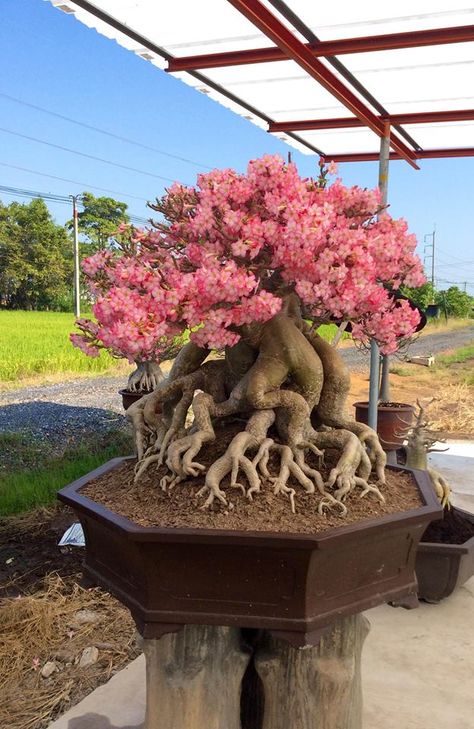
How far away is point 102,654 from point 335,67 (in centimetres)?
Answer: 251

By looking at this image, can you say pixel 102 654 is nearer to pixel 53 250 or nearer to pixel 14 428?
pixel 14 428

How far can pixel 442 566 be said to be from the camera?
2.51m

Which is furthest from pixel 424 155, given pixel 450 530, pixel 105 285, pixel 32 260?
pixel 32 260

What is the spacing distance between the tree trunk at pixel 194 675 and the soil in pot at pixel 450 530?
1549 millimetres

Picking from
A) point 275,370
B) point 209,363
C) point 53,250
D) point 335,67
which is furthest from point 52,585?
point 53,250

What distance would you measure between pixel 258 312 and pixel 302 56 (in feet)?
5.81

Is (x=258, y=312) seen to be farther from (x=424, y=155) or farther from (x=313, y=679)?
(x=424, y=155)

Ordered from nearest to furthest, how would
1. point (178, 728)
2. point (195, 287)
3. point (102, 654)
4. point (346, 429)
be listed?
point (195, 287) → point (178, 728) → point (346, 429) → point (102, 654)

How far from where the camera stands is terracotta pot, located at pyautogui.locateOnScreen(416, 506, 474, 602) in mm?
2471

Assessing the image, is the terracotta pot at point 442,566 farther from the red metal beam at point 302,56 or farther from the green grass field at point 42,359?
the green grass field at point 42,359

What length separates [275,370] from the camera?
56.9 inches

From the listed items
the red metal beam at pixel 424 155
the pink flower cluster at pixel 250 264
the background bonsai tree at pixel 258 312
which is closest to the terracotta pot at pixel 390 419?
the red metal beam at pixel 424 155

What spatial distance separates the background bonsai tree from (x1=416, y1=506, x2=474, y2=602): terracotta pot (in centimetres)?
116

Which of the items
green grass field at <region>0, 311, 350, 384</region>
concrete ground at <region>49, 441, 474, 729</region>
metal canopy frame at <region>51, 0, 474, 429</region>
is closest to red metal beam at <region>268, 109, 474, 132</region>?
metal canopy frame at <region>51, 0, 474, 429</region>
